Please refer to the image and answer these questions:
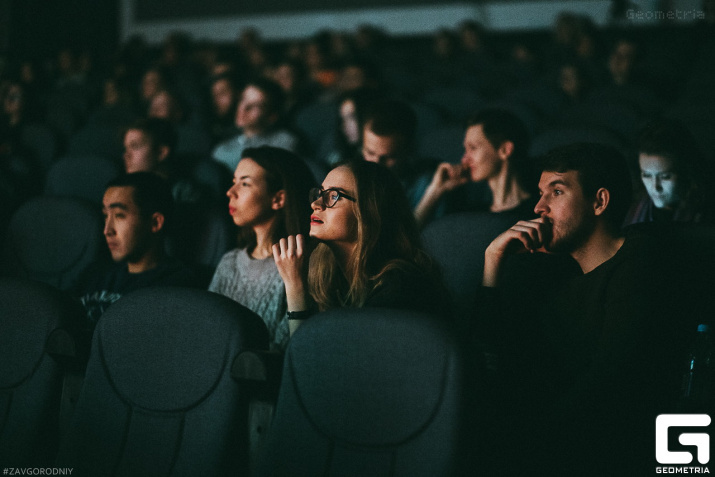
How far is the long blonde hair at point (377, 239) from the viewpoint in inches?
63.1

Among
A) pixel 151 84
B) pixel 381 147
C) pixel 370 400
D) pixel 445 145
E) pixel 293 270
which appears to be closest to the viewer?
pixel 370 400

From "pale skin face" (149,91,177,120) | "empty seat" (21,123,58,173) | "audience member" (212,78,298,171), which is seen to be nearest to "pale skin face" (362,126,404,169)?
"audience member" (212,78,298,171)

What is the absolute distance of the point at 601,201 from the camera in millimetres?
1593

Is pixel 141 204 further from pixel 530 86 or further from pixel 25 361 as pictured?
pixel 530 86

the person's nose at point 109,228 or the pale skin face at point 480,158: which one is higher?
the pale skin face at point 480,158

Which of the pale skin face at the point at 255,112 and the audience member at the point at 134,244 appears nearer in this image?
the audience member at the point at 134,244

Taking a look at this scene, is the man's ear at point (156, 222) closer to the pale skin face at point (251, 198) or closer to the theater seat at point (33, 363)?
the pale skin face at point (251, 198)

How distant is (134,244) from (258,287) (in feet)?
1.55

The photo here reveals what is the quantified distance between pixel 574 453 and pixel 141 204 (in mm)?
1513

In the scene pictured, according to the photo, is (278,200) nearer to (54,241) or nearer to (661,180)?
(54,241)

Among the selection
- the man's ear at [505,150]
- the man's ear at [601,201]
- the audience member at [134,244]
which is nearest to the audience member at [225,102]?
the audience member at [134,244]

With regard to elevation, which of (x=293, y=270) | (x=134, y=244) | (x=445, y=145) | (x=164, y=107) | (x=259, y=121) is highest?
(x=164, y=107)

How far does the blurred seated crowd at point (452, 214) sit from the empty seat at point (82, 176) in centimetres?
2

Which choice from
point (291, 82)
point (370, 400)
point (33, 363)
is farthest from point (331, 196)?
point (291, 82)
